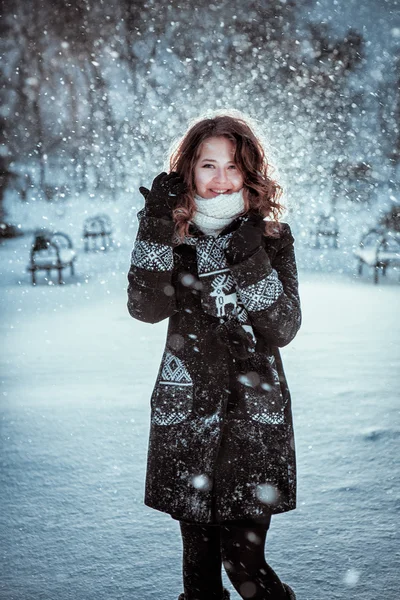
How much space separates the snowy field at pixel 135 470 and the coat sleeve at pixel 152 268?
100cm

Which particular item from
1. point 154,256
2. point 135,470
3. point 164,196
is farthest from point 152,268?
point 135,470

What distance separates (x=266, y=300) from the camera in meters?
1.47

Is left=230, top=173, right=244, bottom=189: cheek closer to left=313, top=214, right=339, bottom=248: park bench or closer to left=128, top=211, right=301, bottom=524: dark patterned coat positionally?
left=128, top=211, right=301, bottom=524: dark patterned coat

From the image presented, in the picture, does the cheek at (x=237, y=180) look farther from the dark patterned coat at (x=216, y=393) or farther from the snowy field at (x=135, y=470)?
the snowy field at (x=135, y=470)

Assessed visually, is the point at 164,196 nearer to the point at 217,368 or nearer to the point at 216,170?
the point at 216,170

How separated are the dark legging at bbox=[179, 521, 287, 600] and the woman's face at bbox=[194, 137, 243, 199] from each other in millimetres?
819

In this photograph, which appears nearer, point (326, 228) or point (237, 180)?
point (237, 180)

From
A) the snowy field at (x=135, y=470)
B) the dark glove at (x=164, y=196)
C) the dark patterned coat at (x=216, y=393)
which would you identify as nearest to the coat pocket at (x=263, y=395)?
the dark patterned coat at (x=216, y=393)

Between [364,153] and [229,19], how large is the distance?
16.5ft

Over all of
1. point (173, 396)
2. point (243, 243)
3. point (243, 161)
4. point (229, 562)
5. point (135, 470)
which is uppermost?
point (243, 161)

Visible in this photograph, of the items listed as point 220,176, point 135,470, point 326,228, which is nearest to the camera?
point 220,176

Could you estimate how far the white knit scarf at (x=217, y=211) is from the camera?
155cm

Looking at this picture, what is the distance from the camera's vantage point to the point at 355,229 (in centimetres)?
1781

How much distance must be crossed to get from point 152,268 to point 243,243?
0.23 metres
